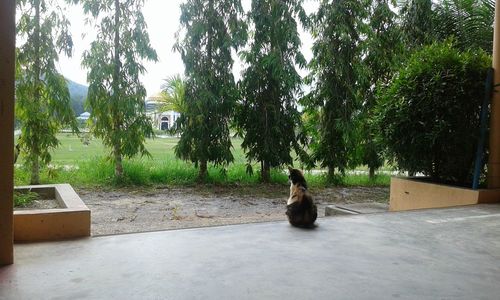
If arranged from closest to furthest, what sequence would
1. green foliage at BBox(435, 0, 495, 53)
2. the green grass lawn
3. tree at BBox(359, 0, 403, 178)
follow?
1. green foliage at BBox(435, 0, 495, 53)
2. the green grass lawn
3. tree at BBox(359, 0, 403, 178)

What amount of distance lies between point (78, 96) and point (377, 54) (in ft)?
18.6

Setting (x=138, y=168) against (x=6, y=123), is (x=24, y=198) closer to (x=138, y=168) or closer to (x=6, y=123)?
(x=6, y=123)

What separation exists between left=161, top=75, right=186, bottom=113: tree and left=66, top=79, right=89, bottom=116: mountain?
56.2 inches

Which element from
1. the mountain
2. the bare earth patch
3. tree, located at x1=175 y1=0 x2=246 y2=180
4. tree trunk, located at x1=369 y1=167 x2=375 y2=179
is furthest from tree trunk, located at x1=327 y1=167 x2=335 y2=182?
the mountain

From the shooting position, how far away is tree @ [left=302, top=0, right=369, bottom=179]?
8.59 m

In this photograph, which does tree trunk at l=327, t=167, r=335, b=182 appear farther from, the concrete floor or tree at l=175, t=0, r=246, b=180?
the concrete floor

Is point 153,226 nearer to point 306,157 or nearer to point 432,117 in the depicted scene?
point 432,117

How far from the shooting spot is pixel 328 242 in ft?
10.1

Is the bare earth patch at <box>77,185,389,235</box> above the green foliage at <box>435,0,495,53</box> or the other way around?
the other way around

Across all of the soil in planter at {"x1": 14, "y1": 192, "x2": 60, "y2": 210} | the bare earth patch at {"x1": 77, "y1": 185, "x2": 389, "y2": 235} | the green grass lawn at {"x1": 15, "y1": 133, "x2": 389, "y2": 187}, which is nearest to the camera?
the soil in planter at {"x1": 14, "y1": 192, "x2": 60, "y2": 210}

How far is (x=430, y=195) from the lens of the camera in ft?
16.0

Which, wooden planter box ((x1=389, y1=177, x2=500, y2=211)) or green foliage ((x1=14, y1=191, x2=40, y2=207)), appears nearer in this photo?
green foliage ((x1=14, y1=191, x2=40, y2=207))

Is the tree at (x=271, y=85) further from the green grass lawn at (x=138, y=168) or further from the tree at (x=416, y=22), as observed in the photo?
the tree at (x=416, y=22)

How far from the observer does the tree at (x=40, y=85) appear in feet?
22.7
